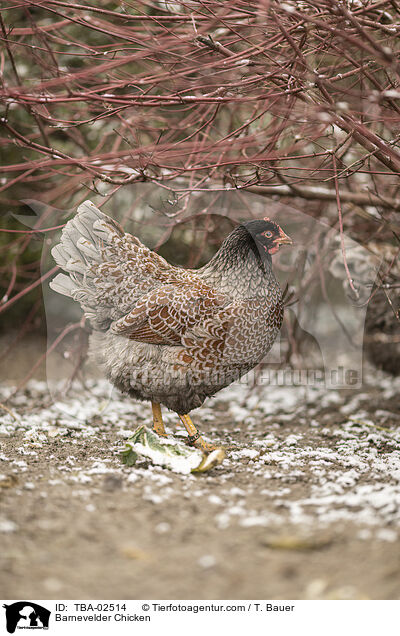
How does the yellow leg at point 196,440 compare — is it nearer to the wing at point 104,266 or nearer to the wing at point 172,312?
the wing at point 172,312

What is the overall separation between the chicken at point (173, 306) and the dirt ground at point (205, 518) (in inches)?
14.3

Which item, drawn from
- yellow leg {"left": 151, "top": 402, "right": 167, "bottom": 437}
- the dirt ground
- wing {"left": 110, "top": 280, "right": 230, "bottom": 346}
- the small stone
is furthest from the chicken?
the small stone

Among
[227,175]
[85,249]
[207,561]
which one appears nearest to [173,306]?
[85,249]

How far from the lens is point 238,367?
7.37 feet

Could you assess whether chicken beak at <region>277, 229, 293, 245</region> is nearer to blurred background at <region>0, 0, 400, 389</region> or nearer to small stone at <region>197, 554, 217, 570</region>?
blurred background at <region>0, 0, 400, 389</region>

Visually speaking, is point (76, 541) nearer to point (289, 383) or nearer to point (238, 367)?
point (238, 367)

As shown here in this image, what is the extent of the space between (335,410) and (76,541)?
2.21 metres

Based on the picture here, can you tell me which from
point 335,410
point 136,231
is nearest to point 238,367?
point 136,231
